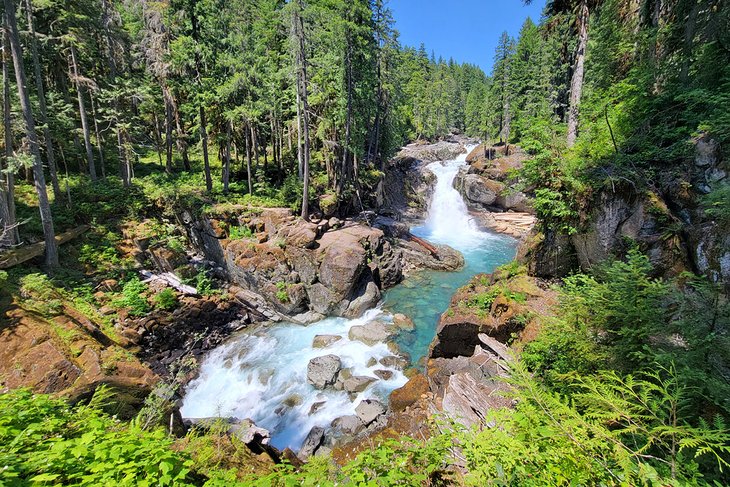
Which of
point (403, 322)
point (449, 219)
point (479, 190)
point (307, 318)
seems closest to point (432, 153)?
point (479, 190)

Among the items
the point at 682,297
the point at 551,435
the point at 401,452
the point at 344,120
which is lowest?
the point at 401,452

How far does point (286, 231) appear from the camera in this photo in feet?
53.4

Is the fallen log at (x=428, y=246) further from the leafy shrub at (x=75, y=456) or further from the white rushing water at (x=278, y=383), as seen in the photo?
the leafy shrub at (x=75, y=456)

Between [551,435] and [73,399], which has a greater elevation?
[551,435]

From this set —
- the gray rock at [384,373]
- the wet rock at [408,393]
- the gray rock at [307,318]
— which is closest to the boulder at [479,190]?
the gray rock at [307,318]

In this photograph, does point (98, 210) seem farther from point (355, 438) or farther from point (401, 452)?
point (401, 452)

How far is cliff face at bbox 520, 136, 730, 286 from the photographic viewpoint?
5.98m

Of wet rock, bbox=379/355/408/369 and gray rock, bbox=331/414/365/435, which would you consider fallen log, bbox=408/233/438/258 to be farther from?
gray rock, bbox=331/414/365/435

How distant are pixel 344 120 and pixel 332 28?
5200 mm

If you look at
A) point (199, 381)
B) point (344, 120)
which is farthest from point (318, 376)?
point (344, 120)

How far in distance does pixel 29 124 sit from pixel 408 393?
51.2ft

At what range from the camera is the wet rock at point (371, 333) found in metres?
12.7

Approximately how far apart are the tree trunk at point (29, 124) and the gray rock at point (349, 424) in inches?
493

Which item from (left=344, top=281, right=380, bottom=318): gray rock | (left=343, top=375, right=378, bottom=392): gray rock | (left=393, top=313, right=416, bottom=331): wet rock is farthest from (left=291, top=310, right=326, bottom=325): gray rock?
(left=343, top=375, right=378, bottom=392): gray rock
